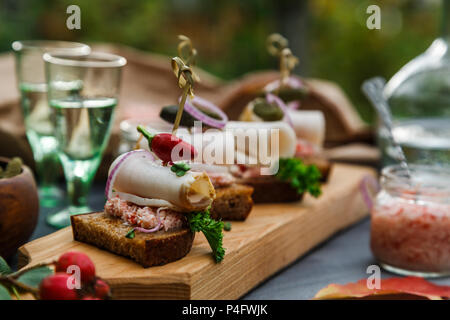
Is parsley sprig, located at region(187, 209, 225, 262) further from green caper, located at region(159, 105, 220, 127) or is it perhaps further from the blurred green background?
the blurred green background

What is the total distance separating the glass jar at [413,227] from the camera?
1.63 m

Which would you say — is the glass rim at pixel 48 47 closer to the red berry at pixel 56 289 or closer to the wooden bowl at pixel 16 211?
the wooden bowl at pixel 16 211

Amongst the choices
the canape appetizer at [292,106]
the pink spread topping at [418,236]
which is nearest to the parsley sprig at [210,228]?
the pink spread topping at [418,236]

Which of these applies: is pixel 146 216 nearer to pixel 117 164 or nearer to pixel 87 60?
pixel 117 164

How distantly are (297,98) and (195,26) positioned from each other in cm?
432

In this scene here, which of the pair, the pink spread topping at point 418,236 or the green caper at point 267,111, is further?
the green caper at point 267,111

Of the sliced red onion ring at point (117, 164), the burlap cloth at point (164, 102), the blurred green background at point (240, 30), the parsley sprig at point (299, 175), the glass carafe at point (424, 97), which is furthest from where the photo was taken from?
the blurred green background at point (240, 30)

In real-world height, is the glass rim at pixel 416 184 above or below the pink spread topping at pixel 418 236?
above

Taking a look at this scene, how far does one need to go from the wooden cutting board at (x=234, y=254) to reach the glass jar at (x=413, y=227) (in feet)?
0.77

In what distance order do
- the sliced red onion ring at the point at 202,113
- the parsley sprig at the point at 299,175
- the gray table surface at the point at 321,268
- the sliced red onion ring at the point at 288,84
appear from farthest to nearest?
the sliced red onion ring at the point at 288,84
the parsley sprig at the point at 299,175
the sliced red onion ring at the point at 202,113
the gray table surface at the point at 321,268

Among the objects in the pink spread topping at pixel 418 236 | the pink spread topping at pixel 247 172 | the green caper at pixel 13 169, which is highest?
the green caper at pixel 13 169

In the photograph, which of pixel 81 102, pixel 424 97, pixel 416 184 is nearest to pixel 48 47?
pixel 81 102

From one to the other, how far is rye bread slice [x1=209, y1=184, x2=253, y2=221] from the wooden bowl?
0.48 meters
